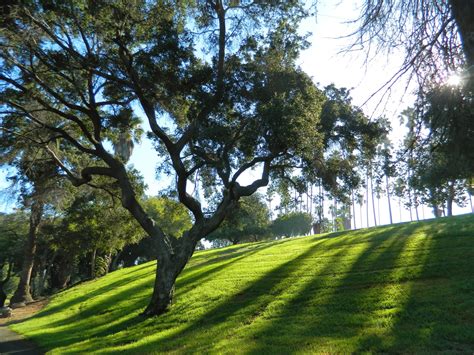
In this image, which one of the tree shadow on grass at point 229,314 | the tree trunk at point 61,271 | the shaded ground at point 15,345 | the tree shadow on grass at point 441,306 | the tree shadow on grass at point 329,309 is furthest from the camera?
the tree trunk at point 61,271

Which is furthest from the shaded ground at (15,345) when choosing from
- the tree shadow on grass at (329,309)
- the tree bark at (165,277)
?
the tree shadow on grass at (329,309)

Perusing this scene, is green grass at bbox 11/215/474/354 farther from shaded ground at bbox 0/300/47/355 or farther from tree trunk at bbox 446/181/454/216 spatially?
tree trunk at bbox 446/181/454/216

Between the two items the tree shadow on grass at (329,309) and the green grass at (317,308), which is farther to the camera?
the tree shadow on grass at (329,309)

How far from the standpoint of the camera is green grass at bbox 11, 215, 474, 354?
7984mm

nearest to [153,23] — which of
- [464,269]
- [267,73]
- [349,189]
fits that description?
[267,73]

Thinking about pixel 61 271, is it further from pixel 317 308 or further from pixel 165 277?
pixel 317 308

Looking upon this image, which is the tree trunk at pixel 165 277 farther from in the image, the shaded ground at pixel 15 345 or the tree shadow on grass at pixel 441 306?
the tree shadow on grass at pixel 441 306

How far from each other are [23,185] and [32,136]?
14.9 feet

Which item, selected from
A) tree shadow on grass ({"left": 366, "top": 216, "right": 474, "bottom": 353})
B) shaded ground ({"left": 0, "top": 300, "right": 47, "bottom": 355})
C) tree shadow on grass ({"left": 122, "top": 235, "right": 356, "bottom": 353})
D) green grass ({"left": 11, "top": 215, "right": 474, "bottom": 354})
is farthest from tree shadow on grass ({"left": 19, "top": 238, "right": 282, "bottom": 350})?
tree shadow on grass ({"left": 366, "top": 216, "right": 474, "bottom": 353})

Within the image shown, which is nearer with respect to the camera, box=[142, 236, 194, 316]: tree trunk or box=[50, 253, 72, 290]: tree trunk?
box=[142, 236, 194, 316]: tree trunk

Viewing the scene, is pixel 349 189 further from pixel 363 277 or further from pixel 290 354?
pixel 290 354

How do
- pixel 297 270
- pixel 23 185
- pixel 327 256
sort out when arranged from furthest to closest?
pixel 23 185, pixel 327 256, pixel 297 270

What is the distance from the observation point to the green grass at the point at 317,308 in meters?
7.98

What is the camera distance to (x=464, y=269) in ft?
36.4
